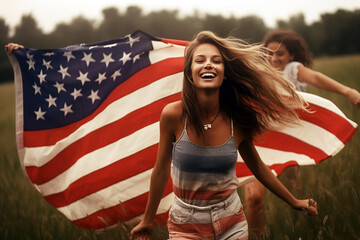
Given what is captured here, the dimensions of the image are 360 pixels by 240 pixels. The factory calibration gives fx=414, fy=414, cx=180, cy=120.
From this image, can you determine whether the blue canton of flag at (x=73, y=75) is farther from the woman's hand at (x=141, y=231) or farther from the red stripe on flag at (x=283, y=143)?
the woman's hand at (x=141, y=231)

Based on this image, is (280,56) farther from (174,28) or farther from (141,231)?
(174,28)

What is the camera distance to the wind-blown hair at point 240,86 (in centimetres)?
236

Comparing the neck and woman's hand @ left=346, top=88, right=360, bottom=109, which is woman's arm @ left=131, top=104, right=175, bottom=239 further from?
woman's hand @ left=346, top=88, right=360, bottom=109

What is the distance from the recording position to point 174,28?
72500 mm

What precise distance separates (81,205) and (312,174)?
2.58m

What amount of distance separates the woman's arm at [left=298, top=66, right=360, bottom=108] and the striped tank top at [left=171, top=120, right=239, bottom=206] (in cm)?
152

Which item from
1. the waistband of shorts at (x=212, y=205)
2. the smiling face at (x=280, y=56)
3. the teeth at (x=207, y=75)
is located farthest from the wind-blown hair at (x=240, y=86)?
the smiling face at (x=280, y=56)

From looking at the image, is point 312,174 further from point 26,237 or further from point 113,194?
point 26,237

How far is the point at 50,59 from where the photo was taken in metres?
3.62

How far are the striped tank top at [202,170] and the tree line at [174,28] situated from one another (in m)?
28.1

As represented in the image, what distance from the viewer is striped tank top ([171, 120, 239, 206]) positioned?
7.39 feet

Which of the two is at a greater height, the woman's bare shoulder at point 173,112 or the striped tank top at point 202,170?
the woman's bare shoulder at point 173,112

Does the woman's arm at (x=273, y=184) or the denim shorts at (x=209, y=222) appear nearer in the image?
the denim shorts at (x=209, y=222)

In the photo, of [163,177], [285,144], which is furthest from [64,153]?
[285,144]
